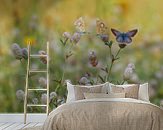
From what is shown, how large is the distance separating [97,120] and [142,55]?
8.66ft

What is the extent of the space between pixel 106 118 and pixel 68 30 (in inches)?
110


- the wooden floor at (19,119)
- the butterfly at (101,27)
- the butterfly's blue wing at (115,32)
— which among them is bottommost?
the wooden floor at (19,119)

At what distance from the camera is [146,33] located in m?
7.37

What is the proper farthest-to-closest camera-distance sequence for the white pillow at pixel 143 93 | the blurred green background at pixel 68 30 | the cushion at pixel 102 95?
the blurred green background at pixel 68 30
the white pillow at pixel 143 93
the cushion at pixel 102 95

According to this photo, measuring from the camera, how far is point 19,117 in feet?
24.5

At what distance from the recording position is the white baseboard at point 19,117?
744 centimetres

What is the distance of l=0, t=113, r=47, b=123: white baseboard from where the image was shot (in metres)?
7.44

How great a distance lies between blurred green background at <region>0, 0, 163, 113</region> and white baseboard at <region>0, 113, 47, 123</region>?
0.09 meters

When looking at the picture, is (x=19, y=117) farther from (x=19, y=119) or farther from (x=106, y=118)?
(x=106, y=118)

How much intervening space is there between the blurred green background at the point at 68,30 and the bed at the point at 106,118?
7.36 ft

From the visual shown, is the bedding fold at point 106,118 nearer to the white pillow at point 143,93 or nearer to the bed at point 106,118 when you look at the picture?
the bed at point 106,118

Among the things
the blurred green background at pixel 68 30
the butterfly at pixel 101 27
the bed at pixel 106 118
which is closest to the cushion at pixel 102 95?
the bed at pixel 106 118

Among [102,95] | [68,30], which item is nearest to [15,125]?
[68,30]

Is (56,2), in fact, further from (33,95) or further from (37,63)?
(33,95)
